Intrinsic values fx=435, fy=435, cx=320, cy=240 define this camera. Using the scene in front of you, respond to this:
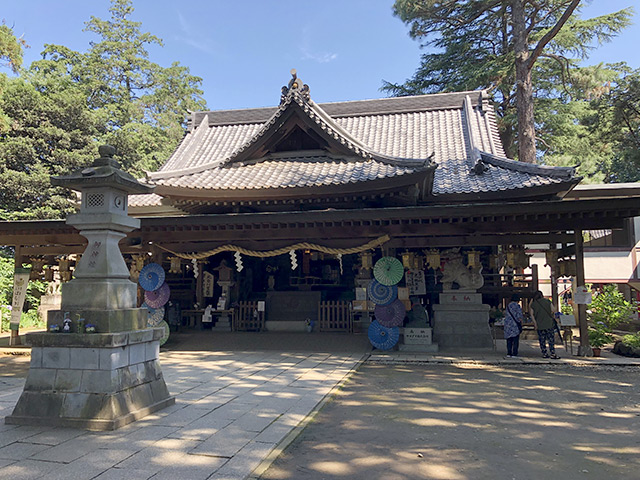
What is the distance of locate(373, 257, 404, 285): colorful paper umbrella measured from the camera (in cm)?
1116

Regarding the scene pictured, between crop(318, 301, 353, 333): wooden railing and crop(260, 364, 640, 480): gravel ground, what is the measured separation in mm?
5514

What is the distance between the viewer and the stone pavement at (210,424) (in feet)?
13.6

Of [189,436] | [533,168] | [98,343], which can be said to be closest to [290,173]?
[533,168]

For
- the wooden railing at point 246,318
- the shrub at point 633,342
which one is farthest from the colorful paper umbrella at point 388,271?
the shrub at point 633,342

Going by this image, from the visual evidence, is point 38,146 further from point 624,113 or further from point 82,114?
point 624,113

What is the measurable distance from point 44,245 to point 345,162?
10.1 meters

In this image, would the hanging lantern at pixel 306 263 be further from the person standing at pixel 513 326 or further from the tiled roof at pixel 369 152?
the person standing at pixel 513 326

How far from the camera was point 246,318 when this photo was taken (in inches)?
604

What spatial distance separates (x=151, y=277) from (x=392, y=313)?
6.88 m

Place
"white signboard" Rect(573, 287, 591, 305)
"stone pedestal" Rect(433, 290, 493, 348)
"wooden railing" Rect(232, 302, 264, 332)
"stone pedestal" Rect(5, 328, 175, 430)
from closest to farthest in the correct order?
"stone pedestal" Rect(5, 328, 175, 430) → "white signboard" Rect(573, 287, 591, 305) → "stone pedestal" Rect(433, 290, 493, 348) → "wooden railing" Rect(232, 302, 264, 332)

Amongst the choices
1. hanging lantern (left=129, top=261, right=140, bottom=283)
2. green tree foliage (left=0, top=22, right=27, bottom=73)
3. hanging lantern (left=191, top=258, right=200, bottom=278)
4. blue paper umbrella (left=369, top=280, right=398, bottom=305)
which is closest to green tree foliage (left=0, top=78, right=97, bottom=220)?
green tree foliage (left=0, top=22, right=27, bottom=73)

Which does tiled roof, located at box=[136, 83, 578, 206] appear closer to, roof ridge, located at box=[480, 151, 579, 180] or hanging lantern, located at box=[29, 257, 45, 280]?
roof ridge, located at box=[480, 151, 579, 180]

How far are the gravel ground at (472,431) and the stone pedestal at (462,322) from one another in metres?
3.15

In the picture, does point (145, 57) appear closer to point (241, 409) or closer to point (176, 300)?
point (176, 300)
